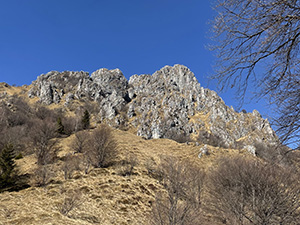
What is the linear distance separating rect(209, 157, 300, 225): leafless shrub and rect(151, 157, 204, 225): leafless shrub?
6.85ft

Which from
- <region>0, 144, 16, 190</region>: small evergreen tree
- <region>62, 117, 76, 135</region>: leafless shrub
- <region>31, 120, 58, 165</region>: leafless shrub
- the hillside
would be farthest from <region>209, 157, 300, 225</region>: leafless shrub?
<region>62, 117, 76, 135</region>: leafless shrub

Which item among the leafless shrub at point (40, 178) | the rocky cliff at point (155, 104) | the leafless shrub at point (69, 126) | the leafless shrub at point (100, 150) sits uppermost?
the rocky cliff at point (155, 104)

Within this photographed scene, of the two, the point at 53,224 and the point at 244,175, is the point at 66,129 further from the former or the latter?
the point at 244,175

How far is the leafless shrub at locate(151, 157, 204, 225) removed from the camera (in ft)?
28.8

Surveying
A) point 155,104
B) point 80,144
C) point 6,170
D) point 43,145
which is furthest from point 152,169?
point 155,104

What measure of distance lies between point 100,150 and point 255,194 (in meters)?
17.6

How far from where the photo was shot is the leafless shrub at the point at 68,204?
1111cm

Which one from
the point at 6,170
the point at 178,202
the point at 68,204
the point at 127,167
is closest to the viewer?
the point at 68,204

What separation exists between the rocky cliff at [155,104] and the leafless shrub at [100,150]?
6628cm

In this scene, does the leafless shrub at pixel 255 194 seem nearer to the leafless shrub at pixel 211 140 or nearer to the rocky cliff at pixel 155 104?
the leafless shrub at pixel 211 140

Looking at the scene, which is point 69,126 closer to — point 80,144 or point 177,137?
point 80,144

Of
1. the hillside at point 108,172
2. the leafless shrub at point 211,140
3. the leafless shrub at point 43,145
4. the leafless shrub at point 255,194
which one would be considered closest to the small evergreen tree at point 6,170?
the hillside at point 108,172

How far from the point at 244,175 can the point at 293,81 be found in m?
16.5

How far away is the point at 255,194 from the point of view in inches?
547
